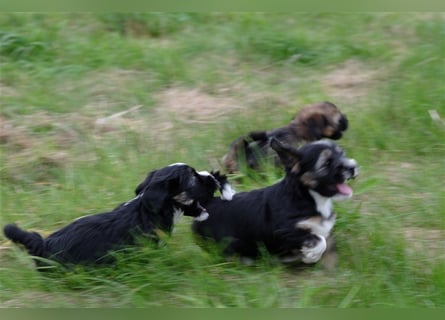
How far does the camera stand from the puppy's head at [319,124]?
7656mm

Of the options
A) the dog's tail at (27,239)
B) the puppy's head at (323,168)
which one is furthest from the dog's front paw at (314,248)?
the dog's tail at (27,239)

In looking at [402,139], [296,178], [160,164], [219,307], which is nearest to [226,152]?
[160,164]

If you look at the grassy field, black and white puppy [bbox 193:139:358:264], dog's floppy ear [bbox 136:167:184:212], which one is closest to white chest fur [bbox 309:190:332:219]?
black and white puppy [bbox 193:139:358:264]

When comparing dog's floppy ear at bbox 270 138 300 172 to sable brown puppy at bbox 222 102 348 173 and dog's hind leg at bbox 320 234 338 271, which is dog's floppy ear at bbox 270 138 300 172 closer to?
dog's hind leg at bbox 320 234 338 271

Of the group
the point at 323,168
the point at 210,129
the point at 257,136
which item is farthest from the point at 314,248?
the point at 210,129

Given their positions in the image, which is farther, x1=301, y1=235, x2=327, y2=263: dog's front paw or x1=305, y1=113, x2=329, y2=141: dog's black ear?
x1=305, y1=113, x2=329, y2=141: dog's black ear

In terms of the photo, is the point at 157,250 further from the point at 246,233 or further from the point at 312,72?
the point at 312,72

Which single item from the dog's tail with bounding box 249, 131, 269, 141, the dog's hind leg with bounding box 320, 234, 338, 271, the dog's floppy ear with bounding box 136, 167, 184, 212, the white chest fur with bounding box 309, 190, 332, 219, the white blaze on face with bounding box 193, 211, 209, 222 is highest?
the dog's floppy ear with bounding box 136, 167, 184, 212

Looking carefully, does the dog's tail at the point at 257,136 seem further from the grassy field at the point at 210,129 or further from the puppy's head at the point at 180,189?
the puppy's head at the point at 180,189

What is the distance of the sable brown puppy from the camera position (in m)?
7.36

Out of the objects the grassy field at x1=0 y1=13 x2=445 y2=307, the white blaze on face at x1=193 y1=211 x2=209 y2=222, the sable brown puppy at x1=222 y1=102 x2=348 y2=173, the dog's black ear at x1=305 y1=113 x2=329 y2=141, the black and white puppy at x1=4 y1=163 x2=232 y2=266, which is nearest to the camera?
the grassy field at x1=0 y1=13 x2=445 y2=307

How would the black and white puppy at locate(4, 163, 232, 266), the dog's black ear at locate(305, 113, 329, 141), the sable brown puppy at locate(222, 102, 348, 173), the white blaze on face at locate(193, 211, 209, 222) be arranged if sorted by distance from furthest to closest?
the dog's black ear at locate(305, 113, 329, 141), the sable brown puppy at locate(222, 102, 348, 173), the white blaze on face at locate(193, 211, 209, 222), the black and white puppy at locate(4, 163, 232, 266)

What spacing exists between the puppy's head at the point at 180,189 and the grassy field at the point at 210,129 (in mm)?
286

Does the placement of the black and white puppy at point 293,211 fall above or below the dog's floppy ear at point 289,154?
below
